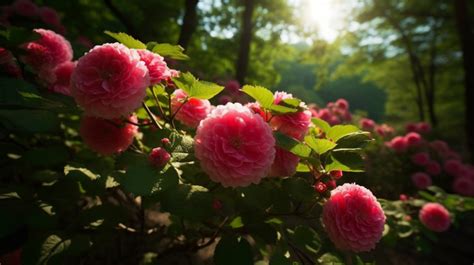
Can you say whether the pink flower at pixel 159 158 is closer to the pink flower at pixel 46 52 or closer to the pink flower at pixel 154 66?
the pink flower at pixel 154 66

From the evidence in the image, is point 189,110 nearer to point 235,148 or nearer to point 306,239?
point 235,148

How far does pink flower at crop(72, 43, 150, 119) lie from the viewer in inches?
41.2

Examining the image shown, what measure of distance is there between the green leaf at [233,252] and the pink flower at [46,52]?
1.26 metres

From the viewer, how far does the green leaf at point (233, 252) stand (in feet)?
3.96

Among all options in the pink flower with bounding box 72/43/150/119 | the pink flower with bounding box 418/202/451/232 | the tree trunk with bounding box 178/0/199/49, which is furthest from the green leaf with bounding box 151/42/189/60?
the tree trunk with bounding box 178/0/199/49

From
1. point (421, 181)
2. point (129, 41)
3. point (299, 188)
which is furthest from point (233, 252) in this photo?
point (421, 181)

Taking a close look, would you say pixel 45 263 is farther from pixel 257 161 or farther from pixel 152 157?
pixel 257 161

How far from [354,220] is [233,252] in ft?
1.62

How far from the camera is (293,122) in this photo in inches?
50.0

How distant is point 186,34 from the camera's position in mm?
4246

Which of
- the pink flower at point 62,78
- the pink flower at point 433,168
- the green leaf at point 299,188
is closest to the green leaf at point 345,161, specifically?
the green leaf at point 299,188

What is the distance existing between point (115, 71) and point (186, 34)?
3400 mm

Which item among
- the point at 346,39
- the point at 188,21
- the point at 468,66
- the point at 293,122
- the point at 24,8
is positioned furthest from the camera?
Result: the point at 346,39

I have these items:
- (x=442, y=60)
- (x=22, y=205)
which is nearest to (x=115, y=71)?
(x=22, y=205)
